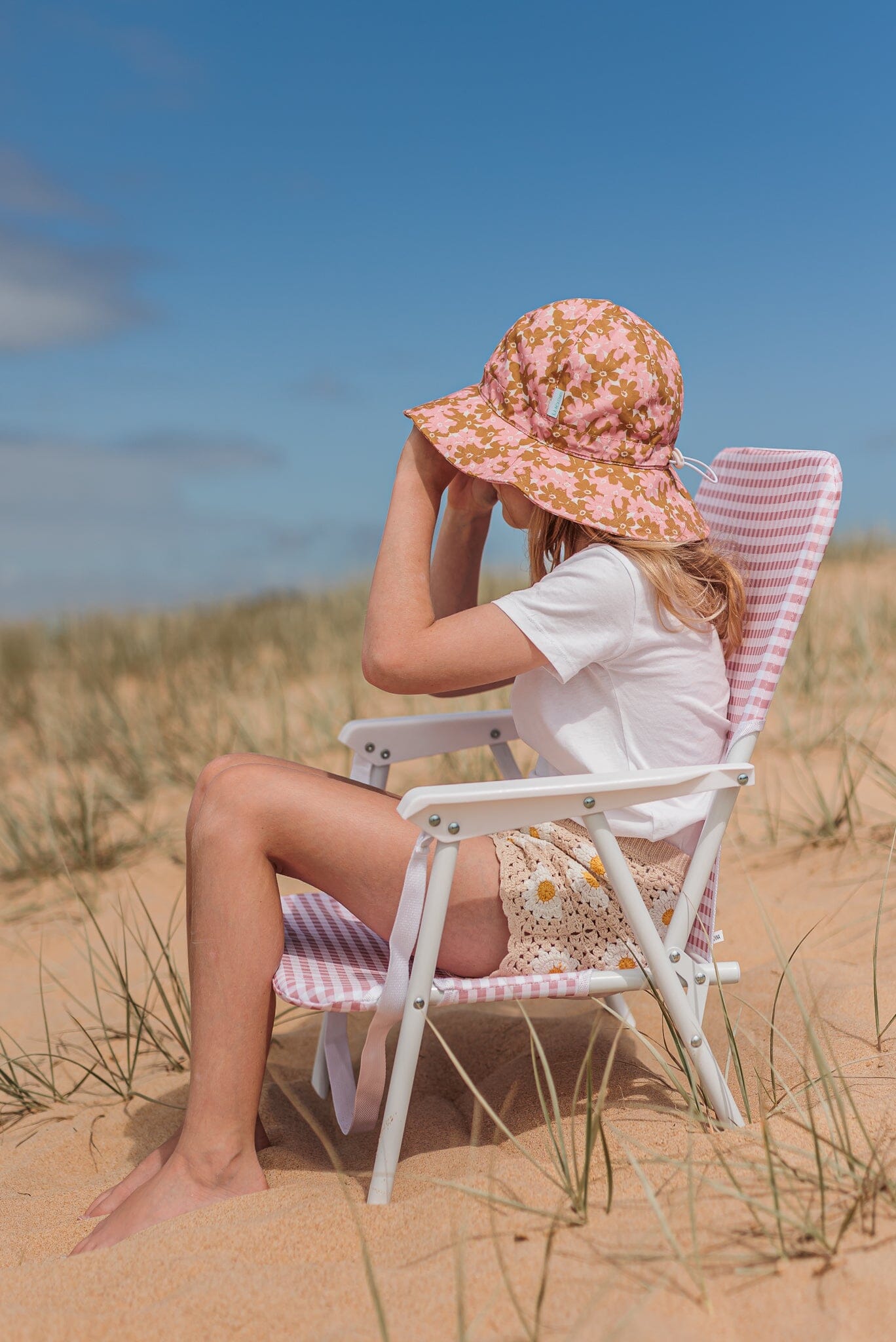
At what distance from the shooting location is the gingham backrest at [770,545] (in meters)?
2.22

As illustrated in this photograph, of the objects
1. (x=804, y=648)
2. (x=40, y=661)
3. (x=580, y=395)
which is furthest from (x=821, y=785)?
(x=40, y=661)

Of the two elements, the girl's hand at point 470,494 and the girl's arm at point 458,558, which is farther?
the girl's arm at point 458,558

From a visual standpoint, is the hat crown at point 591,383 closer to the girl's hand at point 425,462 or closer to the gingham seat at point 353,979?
the girl's hand at point 425,462

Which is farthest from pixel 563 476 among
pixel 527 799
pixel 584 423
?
pixel 527 799

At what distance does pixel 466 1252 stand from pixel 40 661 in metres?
7.00

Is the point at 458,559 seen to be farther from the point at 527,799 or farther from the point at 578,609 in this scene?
the point at 527,799

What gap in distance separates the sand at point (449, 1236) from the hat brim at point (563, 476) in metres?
0.70

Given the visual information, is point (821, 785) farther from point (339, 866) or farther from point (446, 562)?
point (339, 866)

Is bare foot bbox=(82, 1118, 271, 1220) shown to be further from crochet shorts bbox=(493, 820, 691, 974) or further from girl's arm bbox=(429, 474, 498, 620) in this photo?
girl's arm bbox=(429, 474, 498, 620)

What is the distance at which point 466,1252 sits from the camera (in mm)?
1579

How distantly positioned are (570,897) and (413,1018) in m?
0.41

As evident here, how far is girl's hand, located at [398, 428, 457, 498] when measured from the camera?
7.42ft

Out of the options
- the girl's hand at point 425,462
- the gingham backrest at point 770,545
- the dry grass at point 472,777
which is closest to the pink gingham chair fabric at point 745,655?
the gingham backrest at point 770,545

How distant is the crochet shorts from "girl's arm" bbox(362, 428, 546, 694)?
0.33 metres
